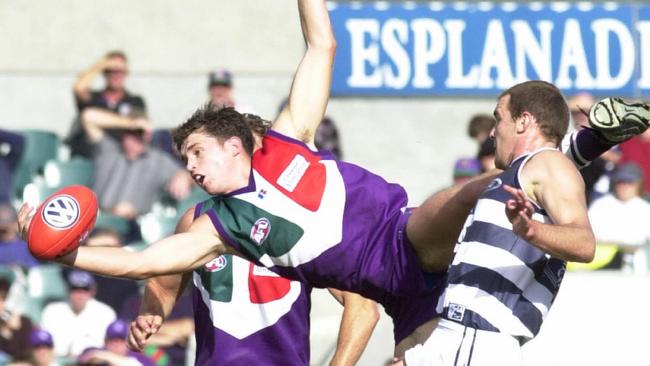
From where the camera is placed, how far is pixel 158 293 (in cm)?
674

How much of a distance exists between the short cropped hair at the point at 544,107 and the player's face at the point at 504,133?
0.07 feet

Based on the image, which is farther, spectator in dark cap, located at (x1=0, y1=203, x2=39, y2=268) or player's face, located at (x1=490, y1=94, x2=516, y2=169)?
spectator in dark cap, located at (x1=0, y1=203, x2=39, y2=268)

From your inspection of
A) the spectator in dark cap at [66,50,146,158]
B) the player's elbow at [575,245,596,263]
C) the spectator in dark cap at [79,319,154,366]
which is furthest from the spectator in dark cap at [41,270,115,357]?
the player's elbow at [575,245,596,263]

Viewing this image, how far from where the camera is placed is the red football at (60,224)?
545cm

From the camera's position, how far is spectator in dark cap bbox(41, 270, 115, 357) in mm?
9812

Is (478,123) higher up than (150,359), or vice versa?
(478,123)

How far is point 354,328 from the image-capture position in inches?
275

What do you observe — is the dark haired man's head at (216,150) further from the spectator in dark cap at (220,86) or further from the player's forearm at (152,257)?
the spectator in dark cap at (220,86)

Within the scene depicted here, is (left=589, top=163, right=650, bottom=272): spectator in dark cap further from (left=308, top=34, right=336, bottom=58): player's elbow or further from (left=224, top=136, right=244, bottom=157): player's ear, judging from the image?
(left=224, top=136, right=244, bottom=157): player's ear

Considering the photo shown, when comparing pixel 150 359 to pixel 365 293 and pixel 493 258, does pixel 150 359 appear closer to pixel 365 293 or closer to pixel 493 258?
pixel 365 293

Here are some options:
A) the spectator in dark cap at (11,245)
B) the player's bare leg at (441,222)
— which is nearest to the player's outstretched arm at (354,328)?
the player's bare leg at (441,222)

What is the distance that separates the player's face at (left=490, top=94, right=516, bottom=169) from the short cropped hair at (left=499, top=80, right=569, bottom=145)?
0.07 ft

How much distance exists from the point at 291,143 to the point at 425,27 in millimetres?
6849

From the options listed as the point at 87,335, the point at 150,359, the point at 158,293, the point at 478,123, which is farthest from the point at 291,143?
the point at 478,123
